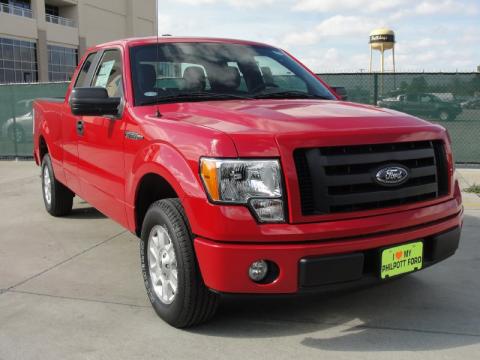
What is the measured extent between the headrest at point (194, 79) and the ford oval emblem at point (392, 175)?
→ 164 centimetres

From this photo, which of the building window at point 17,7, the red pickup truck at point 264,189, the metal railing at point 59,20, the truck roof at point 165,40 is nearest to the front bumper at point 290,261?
the red pickup truck at point 264,189

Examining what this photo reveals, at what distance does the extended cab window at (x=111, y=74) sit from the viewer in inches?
174

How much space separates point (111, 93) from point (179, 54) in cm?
66

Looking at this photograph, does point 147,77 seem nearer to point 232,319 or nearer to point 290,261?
point 232,319

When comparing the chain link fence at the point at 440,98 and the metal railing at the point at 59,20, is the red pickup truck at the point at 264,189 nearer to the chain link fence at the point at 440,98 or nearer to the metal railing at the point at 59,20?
the chain link fence at the point at 440,98

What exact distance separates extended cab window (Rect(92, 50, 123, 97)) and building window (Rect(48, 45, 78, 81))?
46830 mm

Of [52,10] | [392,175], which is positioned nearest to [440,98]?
[392,175]

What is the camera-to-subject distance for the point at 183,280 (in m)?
3.17

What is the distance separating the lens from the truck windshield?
13.5ft

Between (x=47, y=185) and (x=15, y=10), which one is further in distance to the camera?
(x=15, y=10)

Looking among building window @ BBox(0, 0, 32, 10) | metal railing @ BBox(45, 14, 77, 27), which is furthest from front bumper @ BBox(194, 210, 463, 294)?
metal railing @ BBox(45, 14, 77, 27)

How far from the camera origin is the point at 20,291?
418 cm

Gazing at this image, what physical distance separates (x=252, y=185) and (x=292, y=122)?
0.46m

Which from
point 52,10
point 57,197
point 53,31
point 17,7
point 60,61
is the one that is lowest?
point 57,197
